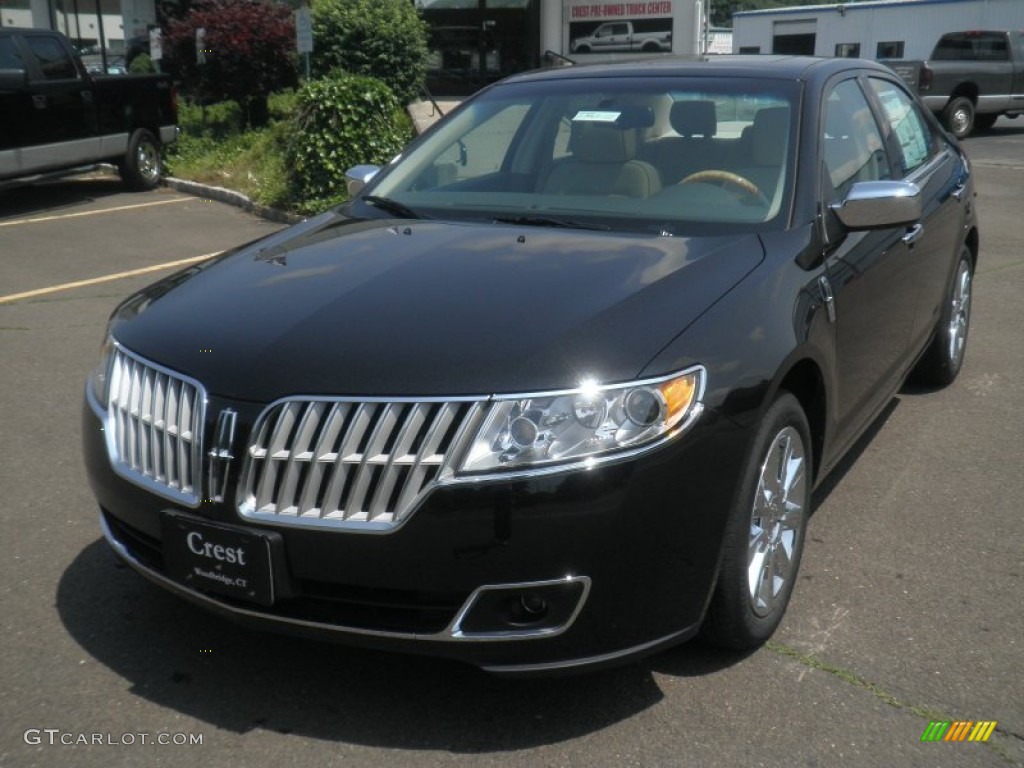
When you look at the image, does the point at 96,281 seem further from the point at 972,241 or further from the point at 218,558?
the point at 218,558

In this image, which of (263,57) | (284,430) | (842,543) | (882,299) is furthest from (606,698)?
(263,57)

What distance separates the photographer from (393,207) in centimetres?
434

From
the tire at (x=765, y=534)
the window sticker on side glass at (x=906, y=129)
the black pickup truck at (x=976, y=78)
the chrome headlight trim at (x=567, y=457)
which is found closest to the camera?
the chrome headlight trim at (x=567, y=457)

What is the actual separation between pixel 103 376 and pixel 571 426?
1529mm

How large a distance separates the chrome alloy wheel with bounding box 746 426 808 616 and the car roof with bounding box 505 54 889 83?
1.60 metres

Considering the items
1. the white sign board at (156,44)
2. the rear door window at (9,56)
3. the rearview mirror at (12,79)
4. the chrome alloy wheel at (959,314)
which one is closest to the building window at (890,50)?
the white sign board at (156,44)

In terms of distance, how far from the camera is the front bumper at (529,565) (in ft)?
8.87

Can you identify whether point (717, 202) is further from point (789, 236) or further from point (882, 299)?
point (882, 299)

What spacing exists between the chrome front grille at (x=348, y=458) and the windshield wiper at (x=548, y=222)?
1286 mm

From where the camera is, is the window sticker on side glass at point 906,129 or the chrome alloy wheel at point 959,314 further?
the chrome alloy wheel at point 959,314

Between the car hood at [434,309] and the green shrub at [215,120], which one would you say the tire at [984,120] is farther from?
the car hood at [434,309]

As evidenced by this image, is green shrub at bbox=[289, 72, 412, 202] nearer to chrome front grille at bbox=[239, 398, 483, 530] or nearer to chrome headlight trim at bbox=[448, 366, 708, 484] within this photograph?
chrome front grille at bbox=[239, 398, 483, 530]

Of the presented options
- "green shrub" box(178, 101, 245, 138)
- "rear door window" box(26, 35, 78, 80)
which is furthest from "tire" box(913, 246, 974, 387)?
"green shrub" box(178, 101, 245, 138)

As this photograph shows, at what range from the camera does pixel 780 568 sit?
3479 millimetres
